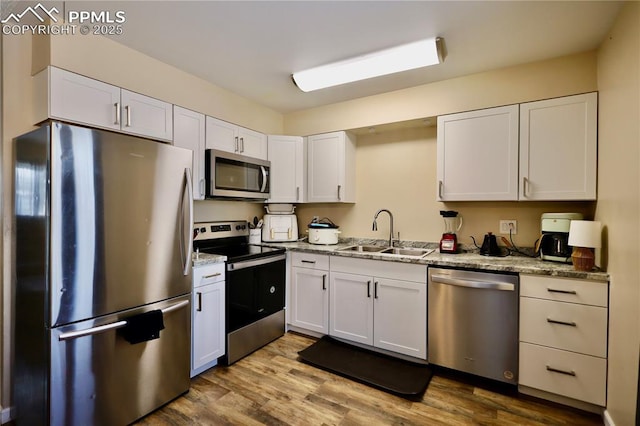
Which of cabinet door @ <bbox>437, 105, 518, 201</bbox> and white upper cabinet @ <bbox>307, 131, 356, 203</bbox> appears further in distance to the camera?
white upper cabinet @ <bbox>307, 131, 356, 203</bbox>

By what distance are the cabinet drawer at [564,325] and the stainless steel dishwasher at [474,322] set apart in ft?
0.26

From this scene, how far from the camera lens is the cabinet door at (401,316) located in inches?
92.4

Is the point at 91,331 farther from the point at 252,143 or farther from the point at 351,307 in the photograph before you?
the point at 252,143

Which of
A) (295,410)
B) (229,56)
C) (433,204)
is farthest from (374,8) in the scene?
(295,410)

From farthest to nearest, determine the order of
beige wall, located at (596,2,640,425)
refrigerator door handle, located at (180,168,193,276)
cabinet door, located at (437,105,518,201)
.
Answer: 1. cabinet door, located at (437,105,518,201)
2. refrigerator door handle, located at (180,168,193,276)
3. beige wall, located at (596,2,640,425)

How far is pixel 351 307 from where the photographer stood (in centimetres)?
266

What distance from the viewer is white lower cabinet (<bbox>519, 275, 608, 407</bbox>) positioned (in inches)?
70.4

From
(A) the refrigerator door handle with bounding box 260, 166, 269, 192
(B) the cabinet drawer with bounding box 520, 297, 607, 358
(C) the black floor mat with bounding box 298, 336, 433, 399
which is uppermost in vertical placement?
(A) the refrigerator door handle with bounding box 260, 166, 269, 192

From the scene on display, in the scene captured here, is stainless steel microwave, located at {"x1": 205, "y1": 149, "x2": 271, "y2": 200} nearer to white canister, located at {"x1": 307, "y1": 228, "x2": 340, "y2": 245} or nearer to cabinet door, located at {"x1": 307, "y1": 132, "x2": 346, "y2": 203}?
cabinet door, located at {"x1": 307, "y1": 132, "x2": 346, "y2": 203}

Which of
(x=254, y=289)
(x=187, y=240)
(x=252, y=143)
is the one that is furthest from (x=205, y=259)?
(x=252, y=143)

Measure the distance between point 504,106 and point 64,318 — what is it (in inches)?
125

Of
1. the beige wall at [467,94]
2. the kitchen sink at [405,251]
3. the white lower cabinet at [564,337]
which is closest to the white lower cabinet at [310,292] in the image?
the kitchen sink at [405,251]

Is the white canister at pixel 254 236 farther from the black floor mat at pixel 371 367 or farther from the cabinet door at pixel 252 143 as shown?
the black floor mat at pixel 371 367

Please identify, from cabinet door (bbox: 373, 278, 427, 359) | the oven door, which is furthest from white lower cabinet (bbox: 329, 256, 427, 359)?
the oven door
